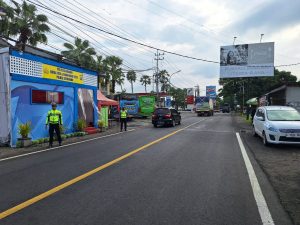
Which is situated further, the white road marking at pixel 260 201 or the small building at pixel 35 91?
the small building at pixel 35 91

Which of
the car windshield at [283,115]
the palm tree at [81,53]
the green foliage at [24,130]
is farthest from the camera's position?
the palm tree at [81,53]

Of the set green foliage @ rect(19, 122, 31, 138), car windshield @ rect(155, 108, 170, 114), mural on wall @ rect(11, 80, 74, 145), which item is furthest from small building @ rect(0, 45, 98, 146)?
car windshield @ rect(155, 108, 170, 114)

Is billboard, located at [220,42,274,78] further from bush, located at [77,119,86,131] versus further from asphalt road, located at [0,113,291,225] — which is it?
asphalt road, located at [0,113,291,225]

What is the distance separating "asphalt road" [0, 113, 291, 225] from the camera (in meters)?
5.09

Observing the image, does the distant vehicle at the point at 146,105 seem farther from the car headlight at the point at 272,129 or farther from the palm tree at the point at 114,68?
the car headlight at the point at 272,129

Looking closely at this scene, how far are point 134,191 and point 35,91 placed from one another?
1158 cm

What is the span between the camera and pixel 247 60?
39.9 m

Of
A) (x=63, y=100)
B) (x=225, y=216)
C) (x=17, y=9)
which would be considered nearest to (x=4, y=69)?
(x=63, y=100)

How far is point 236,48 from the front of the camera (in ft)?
133

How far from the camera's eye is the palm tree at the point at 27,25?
27.5m

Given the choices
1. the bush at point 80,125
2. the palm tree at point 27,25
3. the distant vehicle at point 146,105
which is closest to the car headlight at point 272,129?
the bush at point 80,125

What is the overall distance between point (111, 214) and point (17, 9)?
26.9 meters

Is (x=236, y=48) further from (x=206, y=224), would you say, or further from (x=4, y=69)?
(x=206, y=224)

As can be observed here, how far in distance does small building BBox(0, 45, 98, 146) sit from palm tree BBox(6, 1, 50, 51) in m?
8.87
